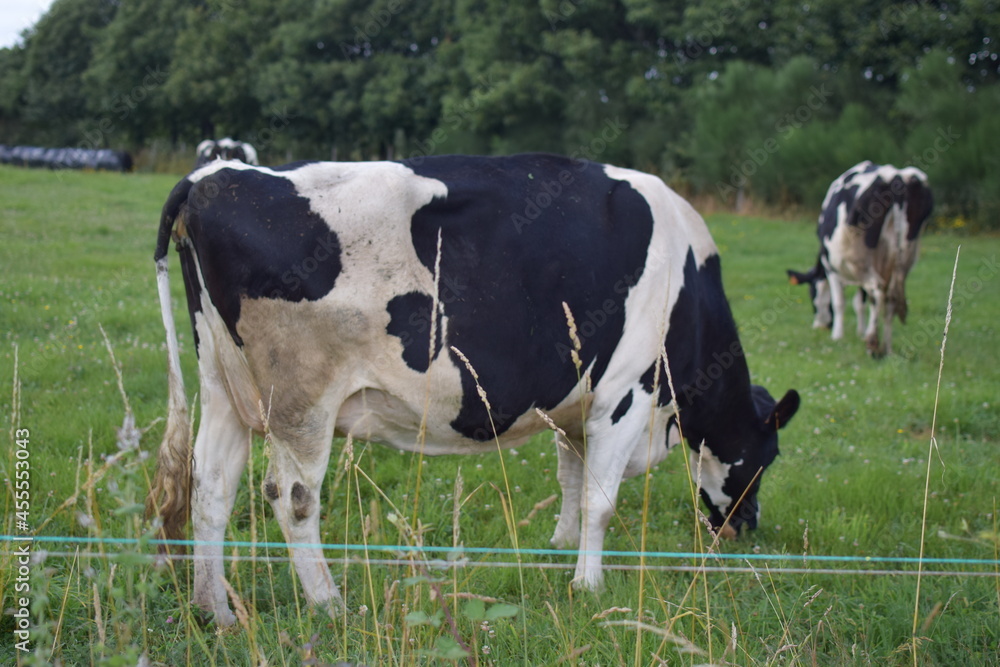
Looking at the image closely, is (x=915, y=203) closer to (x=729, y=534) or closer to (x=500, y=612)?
(x=729, y=534)

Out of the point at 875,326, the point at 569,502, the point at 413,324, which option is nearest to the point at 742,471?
the point at 569,502

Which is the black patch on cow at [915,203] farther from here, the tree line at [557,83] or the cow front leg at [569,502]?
the tree line at [557,83]

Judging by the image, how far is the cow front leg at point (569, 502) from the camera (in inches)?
181

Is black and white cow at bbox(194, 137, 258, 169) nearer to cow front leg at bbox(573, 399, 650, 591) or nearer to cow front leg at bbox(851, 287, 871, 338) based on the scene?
cow front leg at bbox(851, 287, 871, 338)

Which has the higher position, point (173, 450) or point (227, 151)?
point (227, 151)

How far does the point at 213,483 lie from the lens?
3615mm

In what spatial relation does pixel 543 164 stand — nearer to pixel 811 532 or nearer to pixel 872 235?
pixel 811 532

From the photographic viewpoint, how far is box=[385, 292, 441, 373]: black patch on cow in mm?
3396

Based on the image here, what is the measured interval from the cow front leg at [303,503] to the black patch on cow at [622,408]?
1.38 metres

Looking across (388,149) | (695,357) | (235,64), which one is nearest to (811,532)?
(695,357)

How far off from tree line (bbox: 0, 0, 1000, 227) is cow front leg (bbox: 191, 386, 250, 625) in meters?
21.3

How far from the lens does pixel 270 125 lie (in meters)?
42.9

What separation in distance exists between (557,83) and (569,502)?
30923 millimetres

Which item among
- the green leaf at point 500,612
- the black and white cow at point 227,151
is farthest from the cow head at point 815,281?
the green leaf at point 500,612
